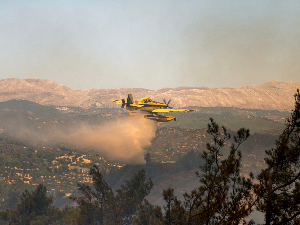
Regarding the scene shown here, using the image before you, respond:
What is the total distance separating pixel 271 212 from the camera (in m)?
25.6

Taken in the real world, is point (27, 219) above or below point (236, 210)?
below

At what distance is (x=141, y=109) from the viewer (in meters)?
110

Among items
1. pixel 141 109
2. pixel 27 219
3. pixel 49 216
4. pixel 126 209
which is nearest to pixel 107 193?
pixel 126 209

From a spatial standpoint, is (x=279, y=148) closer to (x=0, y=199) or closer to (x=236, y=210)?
(x=236, y=210)

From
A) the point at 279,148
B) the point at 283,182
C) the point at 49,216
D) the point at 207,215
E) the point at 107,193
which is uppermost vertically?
the point at 279,148

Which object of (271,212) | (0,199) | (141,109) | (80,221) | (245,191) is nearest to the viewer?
(271,212)

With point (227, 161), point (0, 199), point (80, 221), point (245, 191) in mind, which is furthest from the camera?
point (0, 199)

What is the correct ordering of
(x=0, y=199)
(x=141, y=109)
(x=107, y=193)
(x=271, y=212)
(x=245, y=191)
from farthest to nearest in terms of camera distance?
1. (x=0, y=199)
2. (x=141, y=109)
3. (x=107, y=193)
4. (x=245, y=191)
5. (x=271, y=212)

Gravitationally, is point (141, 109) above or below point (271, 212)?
above

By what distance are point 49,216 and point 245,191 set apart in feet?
266

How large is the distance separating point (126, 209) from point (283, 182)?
7023 cm

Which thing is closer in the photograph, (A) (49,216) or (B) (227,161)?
(B) (227,161)

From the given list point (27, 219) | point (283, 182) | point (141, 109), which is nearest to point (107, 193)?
point (27, 219)

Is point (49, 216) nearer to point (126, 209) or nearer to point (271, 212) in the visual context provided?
point (126, 209)
